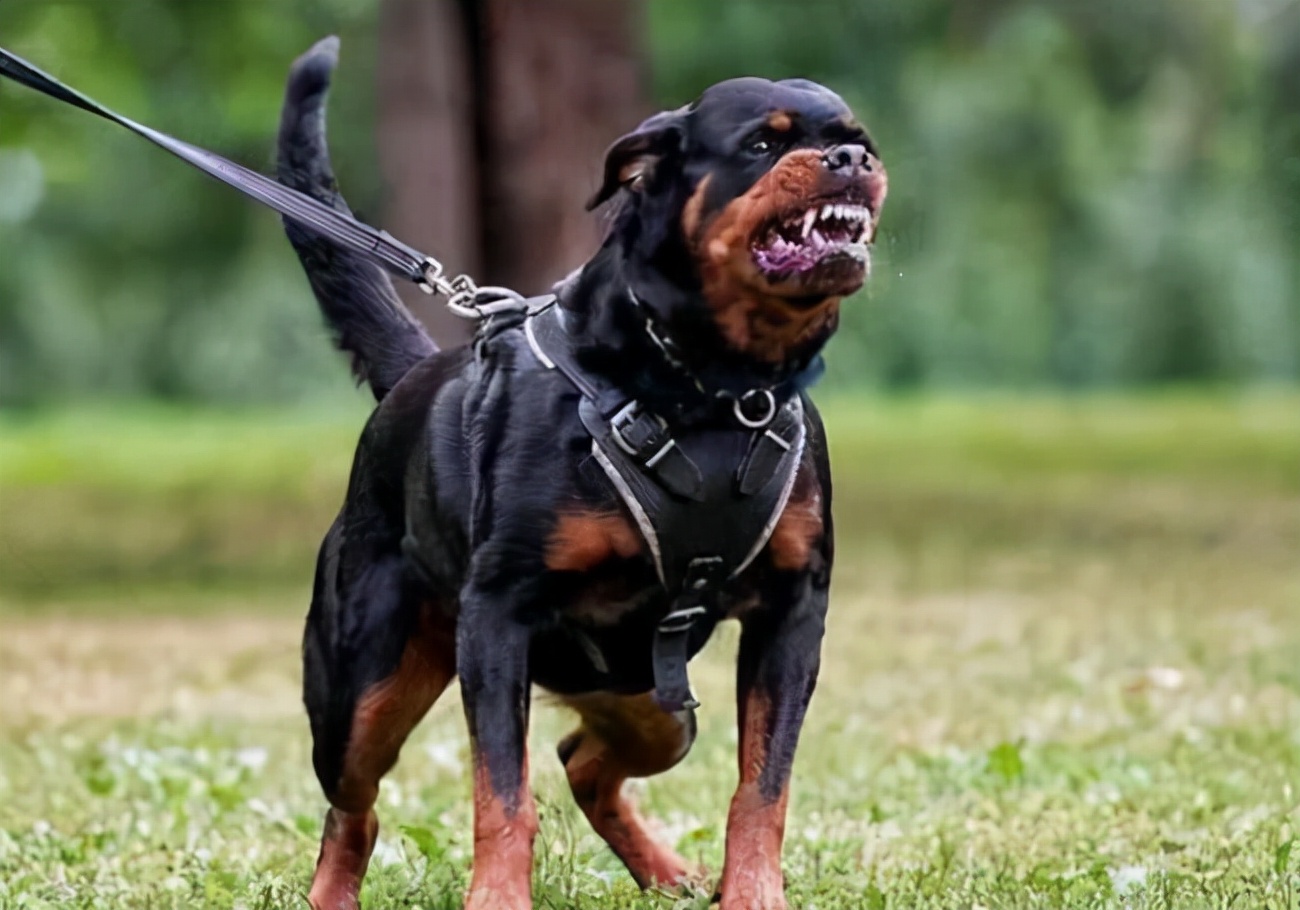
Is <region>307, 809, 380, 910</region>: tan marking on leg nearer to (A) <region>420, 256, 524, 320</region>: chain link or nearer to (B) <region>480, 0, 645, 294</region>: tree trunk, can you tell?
(A) <region>420, 256, 524, 320</region>: chain link

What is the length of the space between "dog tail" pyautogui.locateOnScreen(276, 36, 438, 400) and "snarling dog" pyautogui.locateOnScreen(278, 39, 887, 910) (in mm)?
742

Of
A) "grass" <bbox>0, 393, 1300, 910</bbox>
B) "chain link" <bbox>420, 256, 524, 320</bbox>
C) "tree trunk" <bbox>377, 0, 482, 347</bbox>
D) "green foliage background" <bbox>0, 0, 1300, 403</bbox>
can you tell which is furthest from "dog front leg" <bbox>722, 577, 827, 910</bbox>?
"tree trunk" <bbox>377, 0, 482, 347</bbox>

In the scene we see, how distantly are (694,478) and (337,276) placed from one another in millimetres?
1551

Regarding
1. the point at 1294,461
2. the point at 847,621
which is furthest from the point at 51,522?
the point at 1294,461

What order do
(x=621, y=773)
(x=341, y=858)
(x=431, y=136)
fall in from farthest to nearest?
(x=431, y=136), (x=621, y=773), (x=341, y=858)

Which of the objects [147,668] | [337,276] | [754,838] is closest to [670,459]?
[754,838]

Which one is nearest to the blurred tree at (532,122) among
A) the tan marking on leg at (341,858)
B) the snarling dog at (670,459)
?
the tan marking on leg at (341,858)

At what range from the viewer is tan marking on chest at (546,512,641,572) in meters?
4.11

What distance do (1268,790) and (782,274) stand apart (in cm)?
321

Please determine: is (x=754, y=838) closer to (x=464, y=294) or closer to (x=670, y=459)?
(x=670, y=459)

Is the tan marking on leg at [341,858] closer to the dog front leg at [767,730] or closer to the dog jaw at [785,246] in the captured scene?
the dog front leg at [767,730]

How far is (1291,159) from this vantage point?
46.9ft

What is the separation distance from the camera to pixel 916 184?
507 cm

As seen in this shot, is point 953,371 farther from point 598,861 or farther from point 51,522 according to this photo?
point 598,861
